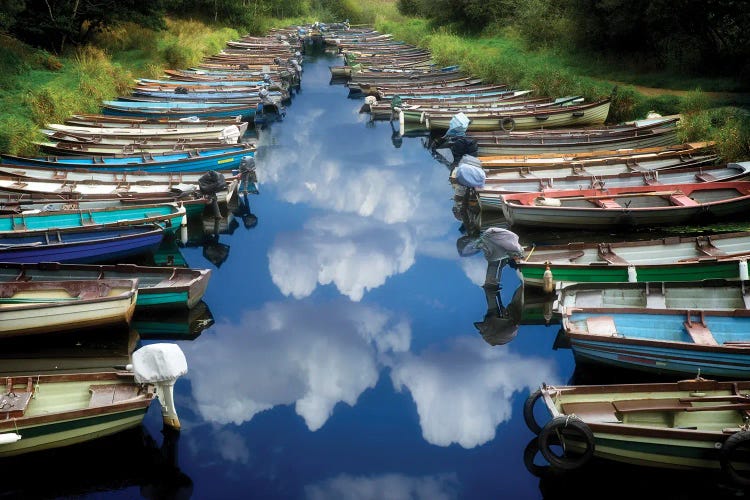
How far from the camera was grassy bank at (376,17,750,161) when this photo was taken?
1855cm

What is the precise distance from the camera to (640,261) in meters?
12.6

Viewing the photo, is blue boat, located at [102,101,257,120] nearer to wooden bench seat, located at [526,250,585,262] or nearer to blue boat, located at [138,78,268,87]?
blue boat, located at [138,78,268,87]

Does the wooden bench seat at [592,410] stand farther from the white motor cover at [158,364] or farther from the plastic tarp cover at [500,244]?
the white motor cover at [158,364]

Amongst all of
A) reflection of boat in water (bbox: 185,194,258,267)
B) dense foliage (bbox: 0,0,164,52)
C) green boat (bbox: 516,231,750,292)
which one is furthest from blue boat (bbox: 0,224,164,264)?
dense foliage (bbox: 0,0,164,52)

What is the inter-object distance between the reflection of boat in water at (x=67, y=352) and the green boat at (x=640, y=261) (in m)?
7.45

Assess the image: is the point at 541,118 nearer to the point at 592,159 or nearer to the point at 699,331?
the point at 592,159

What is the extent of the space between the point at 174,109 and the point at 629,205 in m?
17.4

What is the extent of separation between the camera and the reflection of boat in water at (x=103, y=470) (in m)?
8.20

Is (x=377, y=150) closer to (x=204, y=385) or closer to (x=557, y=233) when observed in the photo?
(x=557, y=233)

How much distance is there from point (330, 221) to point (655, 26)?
16.2 meters

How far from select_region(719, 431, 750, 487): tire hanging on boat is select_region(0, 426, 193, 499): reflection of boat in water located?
6.60 meters

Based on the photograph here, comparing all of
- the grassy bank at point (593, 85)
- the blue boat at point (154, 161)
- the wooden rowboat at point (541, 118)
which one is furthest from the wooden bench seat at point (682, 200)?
the blue boat at point (154, 161)

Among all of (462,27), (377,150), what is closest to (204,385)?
(377,150)

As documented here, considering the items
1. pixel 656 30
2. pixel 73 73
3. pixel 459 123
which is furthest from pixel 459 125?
pixel 73 73
